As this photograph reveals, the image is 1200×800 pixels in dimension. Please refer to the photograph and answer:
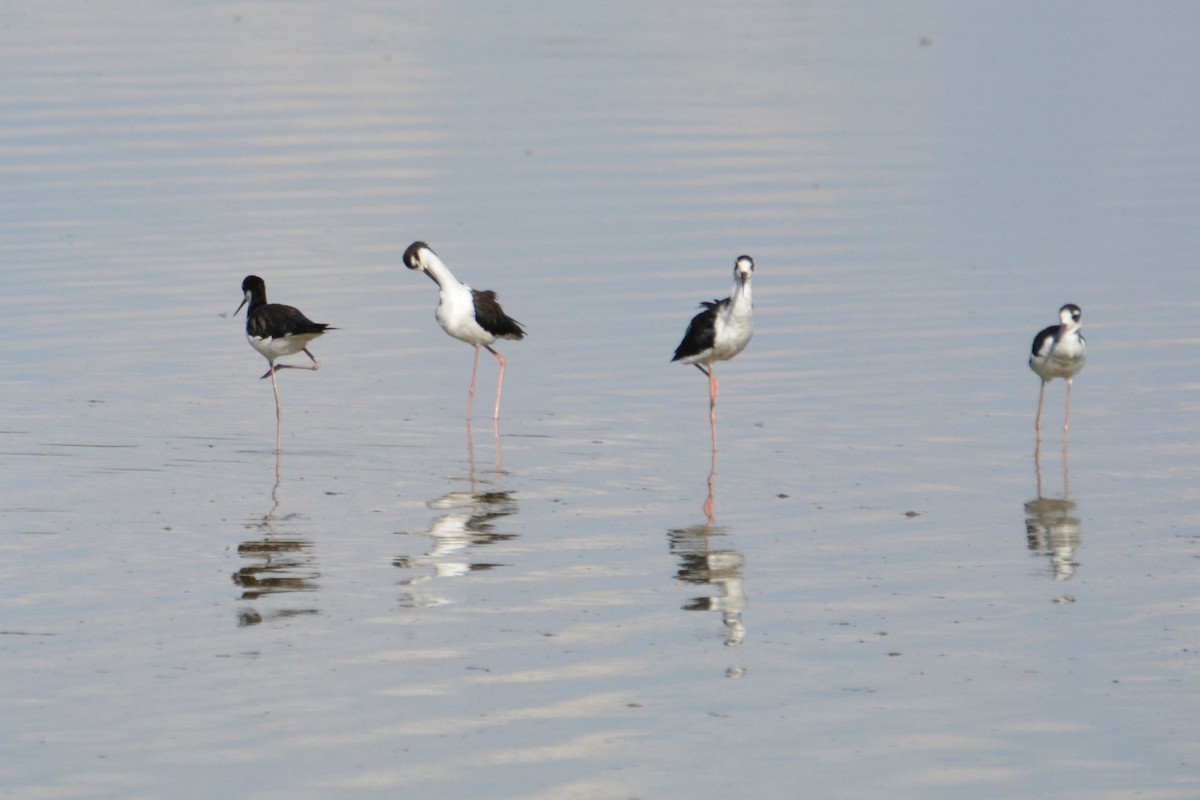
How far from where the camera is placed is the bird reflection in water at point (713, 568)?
10.4 m

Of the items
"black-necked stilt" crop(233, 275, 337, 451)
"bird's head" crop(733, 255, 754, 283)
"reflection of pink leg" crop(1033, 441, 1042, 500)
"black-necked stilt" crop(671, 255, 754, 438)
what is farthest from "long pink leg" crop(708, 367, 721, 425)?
"black-necked stilt" crop(233, 275, 337, 451)

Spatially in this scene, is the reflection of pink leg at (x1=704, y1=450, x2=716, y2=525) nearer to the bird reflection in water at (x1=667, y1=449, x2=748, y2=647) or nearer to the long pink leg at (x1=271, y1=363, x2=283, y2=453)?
the bird reflection in water at (x1=667, y1=449, x2=748, y2=647)

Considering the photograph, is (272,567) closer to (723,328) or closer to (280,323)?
(280,323)

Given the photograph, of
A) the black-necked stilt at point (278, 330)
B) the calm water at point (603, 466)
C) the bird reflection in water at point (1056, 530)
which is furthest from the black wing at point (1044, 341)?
the black-necked stilt at point (278, 330)

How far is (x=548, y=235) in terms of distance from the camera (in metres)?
24.4

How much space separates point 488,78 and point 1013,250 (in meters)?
18.8

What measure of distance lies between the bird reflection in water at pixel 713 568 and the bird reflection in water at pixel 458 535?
1.12 metres

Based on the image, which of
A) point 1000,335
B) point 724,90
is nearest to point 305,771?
point 1000,335

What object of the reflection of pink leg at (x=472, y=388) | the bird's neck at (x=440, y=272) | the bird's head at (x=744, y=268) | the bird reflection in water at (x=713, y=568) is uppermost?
the bird's neck at (x=440, y=272)

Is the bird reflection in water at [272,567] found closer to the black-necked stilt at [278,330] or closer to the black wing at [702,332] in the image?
the black-necked stilt at [278,330]

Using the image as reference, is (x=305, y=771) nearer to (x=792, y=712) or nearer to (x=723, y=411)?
(x=792, y=712)

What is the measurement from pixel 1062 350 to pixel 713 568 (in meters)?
5.44

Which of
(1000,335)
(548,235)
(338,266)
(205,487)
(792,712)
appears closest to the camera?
(792,712)

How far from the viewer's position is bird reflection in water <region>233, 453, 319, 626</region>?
1040 centimetres
